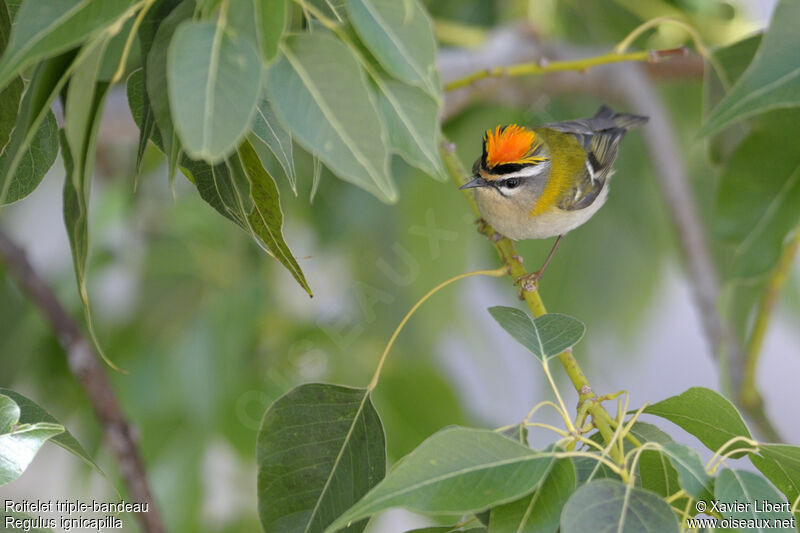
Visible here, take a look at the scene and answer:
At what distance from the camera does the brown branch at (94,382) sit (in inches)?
35.8

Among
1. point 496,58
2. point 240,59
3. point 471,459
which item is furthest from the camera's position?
point 496,58

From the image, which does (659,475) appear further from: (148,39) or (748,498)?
(148,39)

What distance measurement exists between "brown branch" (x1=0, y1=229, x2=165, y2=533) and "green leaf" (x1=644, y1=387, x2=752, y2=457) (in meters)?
0.55

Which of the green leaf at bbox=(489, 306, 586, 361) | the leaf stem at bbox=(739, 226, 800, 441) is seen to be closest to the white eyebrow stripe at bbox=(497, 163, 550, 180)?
the leaf stem at bbox=(739, 226, 800, 441)

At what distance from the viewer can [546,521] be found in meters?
0.47

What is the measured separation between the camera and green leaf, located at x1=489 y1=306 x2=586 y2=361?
531mm

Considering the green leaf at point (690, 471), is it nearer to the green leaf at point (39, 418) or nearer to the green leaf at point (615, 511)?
the green leaf at point (615, 511)

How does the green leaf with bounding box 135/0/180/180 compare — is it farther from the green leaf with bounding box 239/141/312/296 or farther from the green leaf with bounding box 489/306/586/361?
the green leaf with bounding box 489/306/586/361

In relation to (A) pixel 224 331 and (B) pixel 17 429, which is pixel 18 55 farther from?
(A) pixel 224 331

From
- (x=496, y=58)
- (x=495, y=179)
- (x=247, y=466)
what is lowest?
(x=247, y=466)

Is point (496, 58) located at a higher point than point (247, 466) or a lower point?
higher

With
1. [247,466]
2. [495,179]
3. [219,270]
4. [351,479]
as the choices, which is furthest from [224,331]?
[351,479]

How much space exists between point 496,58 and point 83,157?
33.2 inches

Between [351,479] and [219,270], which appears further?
[219,270]
